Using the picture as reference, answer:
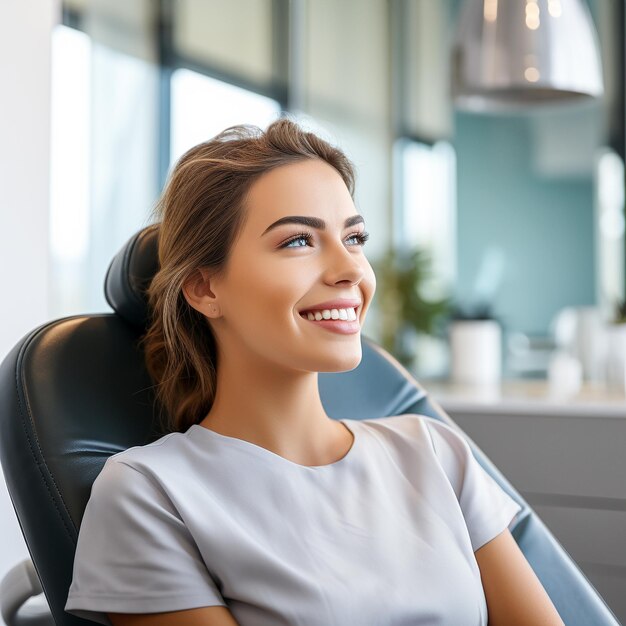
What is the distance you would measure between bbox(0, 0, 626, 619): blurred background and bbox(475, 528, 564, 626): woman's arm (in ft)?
4.26

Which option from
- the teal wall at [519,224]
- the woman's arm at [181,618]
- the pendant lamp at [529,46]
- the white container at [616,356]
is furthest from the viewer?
the teal wall at [519,224]

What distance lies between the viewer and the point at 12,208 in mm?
1805

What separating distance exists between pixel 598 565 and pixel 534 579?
1329 mm

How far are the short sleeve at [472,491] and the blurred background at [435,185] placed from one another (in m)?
1.25

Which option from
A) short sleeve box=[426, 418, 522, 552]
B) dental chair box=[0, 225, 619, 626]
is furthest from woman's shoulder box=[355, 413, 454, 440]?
dental chair box=[0, 225, 619, 626]

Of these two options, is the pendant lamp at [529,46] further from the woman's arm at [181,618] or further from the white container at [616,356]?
the woman's arm at [181,618]

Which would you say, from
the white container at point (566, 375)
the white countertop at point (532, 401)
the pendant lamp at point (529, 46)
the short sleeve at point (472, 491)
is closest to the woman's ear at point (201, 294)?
the short sleeve at point (472, 491)

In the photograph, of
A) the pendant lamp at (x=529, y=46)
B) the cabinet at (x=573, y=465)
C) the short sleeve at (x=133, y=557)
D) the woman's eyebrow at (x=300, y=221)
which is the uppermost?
the pendant lamp at (x=529, y=46)

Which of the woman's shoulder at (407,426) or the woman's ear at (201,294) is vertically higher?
the woman's ear at (201,294)

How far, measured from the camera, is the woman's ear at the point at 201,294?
1.19 metres

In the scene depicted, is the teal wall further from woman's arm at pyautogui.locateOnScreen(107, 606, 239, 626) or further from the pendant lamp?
woman's arm at pyautogui.locateOnScreen(107, 606, 239, 626)

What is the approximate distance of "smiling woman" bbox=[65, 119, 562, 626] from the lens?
101 cm

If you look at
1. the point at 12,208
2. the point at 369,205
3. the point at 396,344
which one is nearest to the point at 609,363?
the point at 396,344

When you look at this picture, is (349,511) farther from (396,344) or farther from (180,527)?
(396,344)
